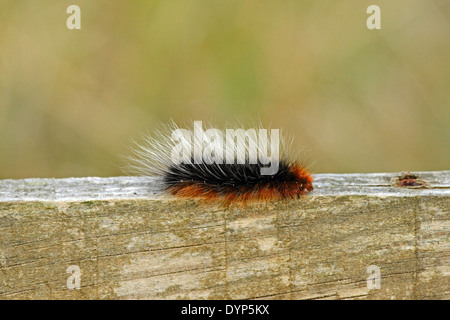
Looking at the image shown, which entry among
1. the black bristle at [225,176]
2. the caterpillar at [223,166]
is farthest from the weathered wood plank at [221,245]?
the black bristle at [225,176]

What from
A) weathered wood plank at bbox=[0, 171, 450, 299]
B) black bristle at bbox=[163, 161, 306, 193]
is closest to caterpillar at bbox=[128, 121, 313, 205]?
black bristle at bbox=[163, 161, 306, 193]

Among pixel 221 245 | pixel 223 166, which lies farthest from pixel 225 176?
pixel 221 245

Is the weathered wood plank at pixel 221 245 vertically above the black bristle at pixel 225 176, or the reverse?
the black bristle at pixel 225 176

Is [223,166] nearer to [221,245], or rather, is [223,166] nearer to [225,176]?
[225,176]

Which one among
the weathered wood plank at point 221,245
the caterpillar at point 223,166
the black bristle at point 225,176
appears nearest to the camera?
the weathered wood plank at point 221,245

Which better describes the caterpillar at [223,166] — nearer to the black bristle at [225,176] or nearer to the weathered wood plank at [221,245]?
the black bristle at [225,176]

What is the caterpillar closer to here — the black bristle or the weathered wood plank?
the black bristle

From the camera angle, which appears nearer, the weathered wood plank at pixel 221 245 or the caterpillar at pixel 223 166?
the weathered wood plank at pixel 221 245
